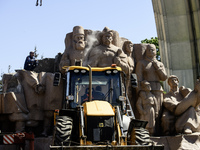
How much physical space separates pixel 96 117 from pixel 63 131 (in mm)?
792

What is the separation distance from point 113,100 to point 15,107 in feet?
18.9

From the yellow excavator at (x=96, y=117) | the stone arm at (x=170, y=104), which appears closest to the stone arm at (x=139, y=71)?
the stone arm at (x=170, y=104)

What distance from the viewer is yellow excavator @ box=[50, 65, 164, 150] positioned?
8055 millimetres

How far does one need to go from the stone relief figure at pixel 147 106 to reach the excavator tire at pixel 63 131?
646 centimetres

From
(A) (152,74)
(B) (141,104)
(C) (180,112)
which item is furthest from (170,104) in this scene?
(A) (152,74)

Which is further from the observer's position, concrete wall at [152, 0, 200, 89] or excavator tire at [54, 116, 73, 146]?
concrete wall at [152, 0, 200, 89]

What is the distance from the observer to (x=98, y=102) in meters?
8.78

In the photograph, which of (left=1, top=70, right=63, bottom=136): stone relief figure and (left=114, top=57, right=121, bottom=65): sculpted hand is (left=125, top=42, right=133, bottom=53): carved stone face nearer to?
(left=114, top=57, right=121, bottom=65): sculpted hand

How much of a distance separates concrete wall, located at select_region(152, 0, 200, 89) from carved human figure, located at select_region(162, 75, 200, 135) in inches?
322

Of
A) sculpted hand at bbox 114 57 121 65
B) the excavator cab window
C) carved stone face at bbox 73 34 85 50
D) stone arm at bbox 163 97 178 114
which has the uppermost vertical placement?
carved stone face at bbox 73 34 85 50

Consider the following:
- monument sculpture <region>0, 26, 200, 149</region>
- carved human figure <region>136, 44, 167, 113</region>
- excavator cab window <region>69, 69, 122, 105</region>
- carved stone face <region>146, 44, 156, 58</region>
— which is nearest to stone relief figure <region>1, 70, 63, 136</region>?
monument sculpture <region>0, 26, 200, 149</region>

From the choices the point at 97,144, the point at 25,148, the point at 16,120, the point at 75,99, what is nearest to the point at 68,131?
the point at 97,144

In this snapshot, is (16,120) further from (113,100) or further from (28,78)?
(113,100)

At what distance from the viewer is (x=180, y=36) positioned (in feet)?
77.8
